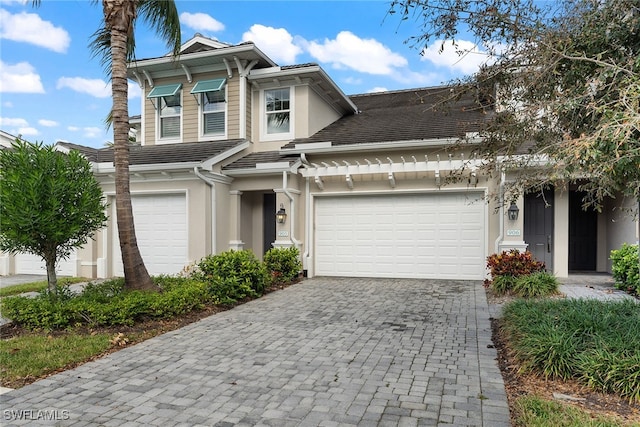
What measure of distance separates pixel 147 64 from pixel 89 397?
11.3 metres

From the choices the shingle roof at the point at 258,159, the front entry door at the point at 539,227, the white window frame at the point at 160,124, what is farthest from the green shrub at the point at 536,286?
the white window frame at the point at 160,124

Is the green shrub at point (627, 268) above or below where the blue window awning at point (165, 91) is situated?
below

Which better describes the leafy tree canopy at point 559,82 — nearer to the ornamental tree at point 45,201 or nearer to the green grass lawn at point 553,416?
the green grass lawn at point 553,416

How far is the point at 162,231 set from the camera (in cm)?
1120

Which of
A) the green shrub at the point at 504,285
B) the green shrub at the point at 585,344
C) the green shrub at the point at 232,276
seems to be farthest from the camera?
the green shrub at the point at 504,285

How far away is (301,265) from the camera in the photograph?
1106 centimetres

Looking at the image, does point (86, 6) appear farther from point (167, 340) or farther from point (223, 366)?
point (223, 366)

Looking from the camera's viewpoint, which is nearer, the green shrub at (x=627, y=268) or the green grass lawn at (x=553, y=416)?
the green grass lawn at (x=553, y=416)

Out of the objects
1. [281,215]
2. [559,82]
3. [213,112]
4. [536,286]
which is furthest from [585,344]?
[213,112]

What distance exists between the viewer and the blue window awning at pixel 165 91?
1241 centimetres

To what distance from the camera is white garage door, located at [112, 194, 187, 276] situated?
11.0 m

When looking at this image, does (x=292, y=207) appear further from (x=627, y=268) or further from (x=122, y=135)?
(x=627, y=268)

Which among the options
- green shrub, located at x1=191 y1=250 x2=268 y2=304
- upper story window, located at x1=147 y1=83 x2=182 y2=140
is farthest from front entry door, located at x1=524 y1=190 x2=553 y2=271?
upper story window, located at x1=147 y1=83 x2=182 y2=140

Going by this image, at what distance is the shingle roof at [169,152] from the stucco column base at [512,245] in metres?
7.75
